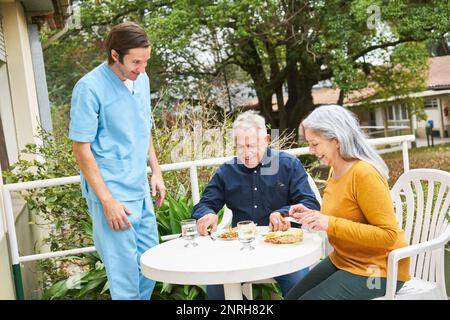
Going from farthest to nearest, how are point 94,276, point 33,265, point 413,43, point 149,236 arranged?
1. point 413,43
2. point 33,265
3. point 94,276
4. point 149,236

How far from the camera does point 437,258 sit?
83.6 inches

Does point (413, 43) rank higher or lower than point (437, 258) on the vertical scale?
higher

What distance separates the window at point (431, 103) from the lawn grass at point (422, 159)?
1320 mm

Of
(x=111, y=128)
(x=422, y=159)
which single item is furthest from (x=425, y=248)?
(x=422, y=159)

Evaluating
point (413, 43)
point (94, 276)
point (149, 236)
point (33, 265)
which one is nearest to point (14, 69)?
point (33, 265)

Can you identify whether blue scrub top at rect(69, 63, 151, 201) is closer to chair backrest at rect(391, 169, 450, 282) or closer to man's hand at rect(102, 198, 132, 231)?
man's hand at rect(102, 198, 132, 231)

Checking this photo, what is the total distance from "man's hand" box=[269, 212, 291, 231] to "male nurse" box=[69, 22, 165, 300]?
1.59 feet

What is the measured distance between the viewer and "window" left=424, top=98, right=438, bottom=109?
19.5m

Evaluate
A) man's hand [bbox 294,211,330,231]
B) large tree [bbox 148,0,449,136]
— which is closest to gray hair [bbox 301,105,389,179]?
man's hand [bbox 294,211,330,231]

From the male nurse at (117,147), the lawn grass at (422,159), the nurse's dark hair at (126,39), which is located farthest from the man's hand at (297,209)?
the lawn grass at (422,159)

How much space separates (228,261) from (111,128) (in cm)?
67

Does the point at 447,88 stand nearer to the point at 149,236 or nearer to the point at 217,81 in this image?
the point at 217,81

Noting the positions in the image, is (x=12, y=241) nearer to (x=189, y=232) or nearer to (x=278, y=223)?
(x=189, y=232)
